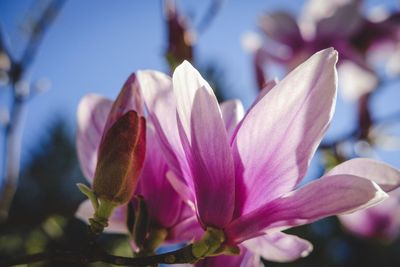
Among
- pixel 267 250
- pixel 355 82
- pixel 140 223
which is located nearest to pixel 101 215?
pixel 140 223

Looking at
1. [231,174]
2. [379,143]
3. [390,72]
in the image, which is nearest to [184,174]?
[231,174]

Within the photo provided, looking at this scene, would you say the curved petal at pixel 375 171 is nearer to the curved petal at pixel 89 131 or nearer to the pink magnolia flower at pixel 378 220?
the curved petal at pixel 89 131

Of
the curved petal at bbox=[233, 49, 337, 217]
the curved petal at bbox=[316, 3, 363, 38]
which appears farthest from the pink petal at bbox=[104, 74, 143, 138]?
the curved petal at bbox=[316, 3, 363, 38]

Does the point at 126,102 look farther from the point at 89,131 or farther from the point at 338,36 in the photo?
the point at 338,36

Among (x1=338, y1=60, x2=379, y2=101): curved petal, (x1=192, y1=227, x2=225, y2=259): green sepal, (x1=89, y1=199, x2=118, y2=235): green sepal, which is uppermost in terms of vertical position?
(x1=89, y1=199, x2=118, y2=235): green sepal

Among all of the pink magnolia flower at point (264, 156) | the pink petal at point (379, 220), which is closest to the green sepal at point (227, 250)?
the pink magnolia flower at point (264, 156)

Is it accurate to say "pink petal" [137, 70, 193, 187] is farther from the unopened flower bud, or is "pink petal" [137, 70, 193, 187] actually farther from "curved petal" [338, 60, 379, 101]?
"curved petal" [338, 60, 379, 101]
